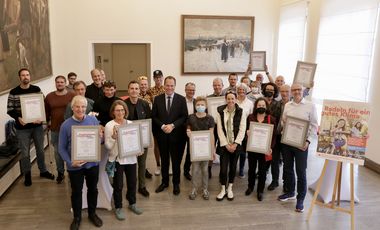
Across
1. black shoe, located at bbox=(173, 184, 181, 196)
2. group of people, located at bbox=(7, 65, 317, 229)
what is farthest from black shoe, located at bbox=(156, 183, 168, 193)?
black shoe, located at bbox=(173, 184, 181, 196)

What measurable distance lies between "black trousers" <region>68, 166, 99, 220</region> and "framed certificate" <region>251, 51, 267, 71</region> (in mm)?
4857

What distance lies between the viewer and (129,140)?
3.58 m

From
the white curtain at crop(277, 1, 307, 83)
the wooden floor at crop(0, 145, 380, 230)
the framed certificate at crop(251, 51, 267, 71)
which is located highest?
the white curtain at crop(277, 1, 307, 83)

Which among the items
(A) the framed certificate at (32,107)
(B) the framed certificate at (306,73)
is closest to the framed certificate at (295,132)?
(B) the framed certificate at (306,73)

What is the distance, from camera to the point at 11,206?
13.5 feet

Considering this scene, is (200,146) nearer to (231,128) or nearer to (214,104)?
(231,128)

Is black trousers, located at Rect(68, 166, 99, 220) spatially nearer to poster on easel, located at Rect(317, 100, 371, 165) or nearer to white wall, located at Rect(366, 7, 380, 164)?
poster on easel, located at Rect(317, 100, 371, 165)

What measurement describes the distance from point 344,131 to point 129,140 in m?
2.42

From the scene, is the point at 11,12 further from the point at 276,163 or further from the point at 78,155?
the point at 276,163

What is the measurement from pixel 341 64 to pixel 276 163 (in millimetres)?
3034

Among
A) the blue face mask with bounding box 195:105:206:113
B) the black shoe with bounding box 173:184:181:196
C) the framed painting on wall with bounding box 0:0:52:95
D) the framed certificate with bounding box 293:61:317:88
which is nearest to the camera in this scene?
the blue face mask with bounding box 195:105:206:113

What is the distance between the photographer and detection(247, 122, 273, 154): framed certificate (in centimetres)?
403

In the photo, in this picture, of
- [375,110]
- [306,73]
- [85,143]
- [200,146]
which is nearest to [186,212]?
[200,146]

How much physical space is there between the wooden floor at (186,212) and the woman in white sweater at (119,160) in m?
0.18
